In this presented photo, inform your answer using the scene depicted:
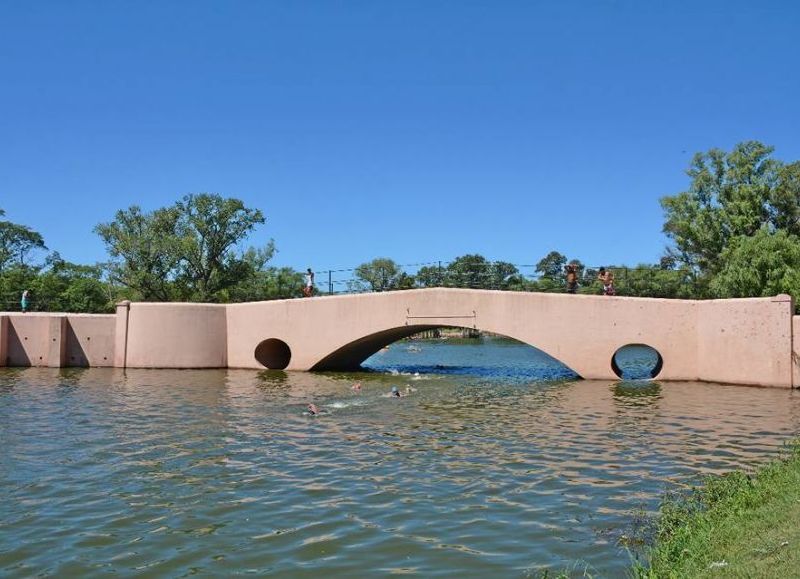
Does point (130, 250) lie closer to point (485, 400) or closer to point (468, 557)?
point (485, 400)

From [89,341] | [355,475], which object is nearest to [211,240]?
[89,341]

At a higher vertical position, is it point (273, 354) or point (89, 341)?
point (89, 341)

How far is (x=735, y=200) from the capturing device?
1690 inches

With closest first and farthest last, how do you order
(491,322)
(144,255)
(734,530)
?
(734,530), (491,322), (144,255)

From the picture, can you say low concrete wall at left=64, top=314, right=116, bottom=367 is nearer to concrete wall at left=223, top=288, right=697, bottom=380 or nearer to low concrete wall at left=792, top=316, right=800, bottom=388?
concrete wall at left=223, top=288, right=697, bottom=380

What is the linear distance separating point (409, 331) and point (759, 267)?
1749cm

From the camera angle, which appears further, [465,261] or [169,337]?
[465,261]

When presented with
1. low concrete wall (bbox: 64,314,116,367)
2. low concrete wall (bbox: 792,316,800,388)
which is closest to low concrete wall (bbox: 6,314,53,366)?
low concrete wall (bbox: 64,314,116,367)

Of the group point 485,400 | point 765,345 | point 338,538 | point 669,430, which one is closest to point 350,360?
point 485,400

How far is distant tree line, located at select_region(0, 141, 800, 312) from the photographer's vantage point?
33719 mm

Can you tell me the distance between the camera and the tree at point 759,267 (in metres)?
34.6

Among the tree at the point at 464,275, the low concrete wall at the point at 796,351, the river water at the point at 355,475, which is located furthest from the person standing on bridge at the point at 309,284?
the low concrete wall at the point at 796,351

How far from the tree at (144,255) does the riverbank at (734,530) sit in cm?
5098

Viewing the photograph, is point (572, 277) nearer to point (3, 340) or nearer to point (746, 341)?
point (746, 341)
